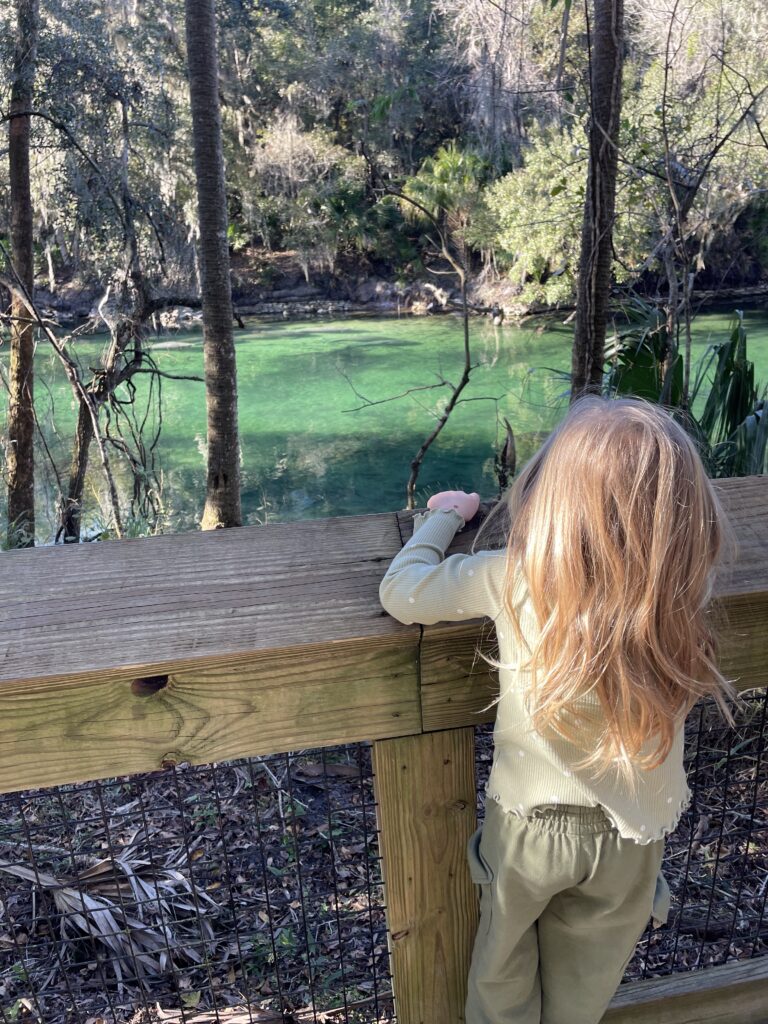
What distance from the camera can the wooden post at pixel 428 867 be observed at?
0.87 m

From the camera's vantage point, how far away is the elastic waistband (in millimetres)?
903

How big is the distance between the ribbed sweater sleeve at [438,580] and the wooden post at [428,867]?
0.14 metres

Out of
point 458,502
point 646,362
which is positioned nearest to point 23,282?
point 646,362

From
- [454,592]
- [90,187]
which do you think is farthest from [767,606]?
[90,187]

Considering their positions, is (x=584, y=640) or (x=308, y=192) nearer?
(x=584, y=640)

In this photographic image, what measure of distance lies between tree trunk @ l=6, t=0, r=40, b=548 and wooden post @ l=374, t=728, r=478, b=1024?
534 centimetres

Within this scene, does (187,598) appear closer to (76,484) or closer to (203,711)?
(203,711)

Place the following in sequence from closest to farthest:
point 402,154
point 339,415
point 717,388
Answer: point 717,388, point 339,415, point 402,154

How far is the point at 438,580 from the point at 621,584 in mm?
174

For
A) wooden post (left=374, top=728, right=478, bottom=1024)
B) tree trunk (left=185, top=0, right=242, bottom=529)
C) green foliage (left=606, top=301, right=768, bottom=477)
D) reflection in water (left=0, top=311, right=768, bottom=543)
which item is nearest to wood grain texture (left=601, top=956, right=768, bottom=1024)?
wooden post (left=374, top=728, right=478, bottom=1024)

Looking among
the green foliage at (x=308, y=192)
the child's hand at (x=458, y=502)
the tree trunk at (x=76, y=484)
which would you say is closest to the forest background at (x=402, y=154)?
the green foliage at (x=308, y=192)

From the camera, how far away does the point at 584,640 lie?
2.70ft

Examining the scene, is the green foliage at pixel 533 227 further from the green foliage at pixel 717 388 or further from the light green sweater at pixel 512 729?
the light green sweater at pixel 512 729

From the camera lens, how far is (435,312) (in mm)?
22656
